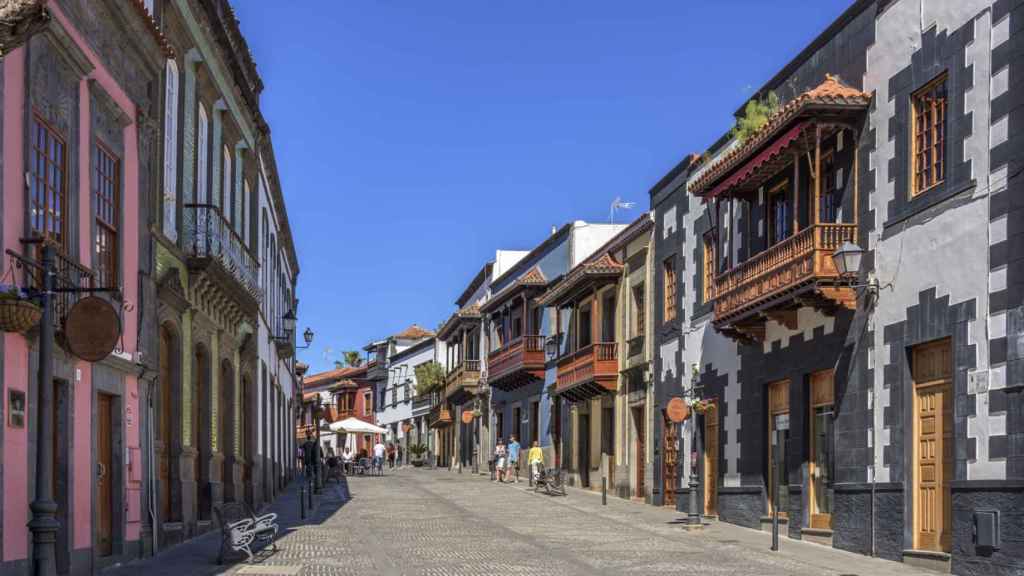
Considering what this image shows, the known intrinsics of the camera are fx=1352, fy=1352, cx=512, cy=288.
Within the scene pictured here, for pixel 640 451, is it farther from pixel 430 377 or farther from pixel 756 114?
pixel 430 377

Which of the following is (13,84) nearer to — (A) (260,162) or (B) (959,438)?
(B) (959,438)

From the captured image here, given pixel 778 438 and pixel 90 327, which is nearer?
pixel 90 327

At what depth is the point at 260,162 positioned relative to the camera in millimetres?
32438

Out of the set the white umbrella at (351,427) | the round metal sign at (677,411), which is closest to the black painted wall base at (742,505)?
the round metal sign at (677,411)

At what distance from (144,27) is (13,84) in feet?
16.4

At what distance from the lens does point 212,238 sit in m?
→ 22.0

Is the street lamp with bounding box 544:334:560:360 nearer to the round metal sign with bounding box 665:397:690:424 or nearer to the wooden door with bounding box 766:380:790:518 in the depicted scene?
the round metal sign with bounding box 665:397:690:424

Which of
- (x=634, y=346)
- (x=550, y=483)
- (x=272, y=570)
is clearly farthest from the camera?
(x=550, y=483)

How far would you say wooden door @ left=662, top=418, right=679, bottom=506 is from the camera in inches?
1171

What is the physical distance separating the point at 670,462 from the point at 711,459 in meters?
2.47

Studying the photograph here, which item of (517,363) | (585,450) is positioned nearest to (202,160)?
(585,450)

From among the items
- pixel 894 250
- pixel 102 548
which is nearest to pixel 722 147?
pixel 894 250

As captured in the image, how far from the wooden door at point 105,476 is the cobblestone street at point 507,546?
425 millimetres

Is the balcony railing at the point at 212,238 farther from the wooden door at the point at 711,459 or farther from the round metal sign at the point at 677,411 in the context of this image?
the wooden door at the point at 711,459
